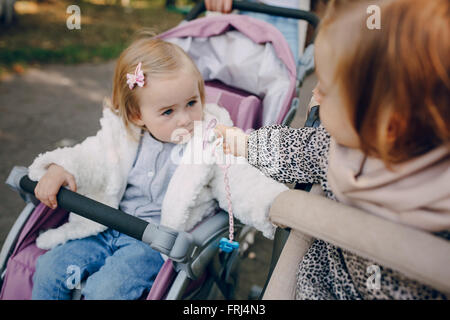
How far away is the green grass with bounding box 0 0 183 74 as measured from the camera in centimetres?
386

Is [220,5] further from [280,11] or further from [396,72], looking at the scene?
[396,72]

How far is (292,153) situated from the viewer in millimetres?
1096

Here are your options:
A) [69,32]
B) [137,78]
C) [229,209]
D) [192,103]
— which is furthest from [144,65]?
[69,32]

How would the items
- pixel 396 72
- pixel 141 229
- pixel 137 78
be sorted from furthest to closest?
pixel 137 78 → pixel 141 229 → pixel 396 72

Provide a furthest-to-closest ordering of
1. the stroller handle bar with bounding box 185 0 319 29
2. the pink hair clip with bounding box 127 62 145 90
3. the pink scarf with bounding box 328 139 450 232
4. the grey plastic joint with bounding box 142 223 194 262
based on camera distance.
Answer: the stroller handle bar with bounding box 185 0 319 29, the pink hair clip with bounding box 127 62 145 90, the grey plastic joint with bounding box 142 223 194 262, the pink scarf with bounding box 328 139 450 232

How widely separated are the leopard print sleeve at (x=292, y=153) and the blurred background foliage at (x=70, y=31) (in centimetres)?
227

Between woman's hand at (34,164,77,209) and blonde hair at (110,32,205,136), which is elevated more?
blonde hair at (110,32,205,136)

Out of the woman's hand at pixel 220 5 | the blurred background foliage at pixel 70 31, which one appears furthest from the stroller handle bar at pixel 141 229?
the blurred background foliage at pixel 70 31

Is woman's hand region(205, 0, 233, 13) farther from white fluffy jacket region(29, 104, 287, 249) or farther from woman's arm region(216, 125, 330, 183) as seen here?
woman's arm region(216, 125, 330, 183)

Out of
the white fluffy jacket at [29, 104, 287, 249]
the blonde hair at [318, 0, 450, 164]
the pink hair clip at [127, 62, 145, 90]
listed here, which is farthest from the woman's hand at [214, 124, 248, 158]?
the blonde hair at [318, 0, 450, 164]

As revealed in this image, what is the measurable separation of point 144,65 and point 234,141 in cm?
45

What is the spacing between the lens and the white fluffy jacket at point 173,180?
4.06 ft

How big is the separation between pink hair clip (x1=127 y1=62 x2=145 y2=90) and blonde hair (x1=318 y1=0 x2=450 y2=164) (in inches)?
28.1

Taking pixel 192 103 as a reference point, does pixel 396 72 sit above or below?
above
